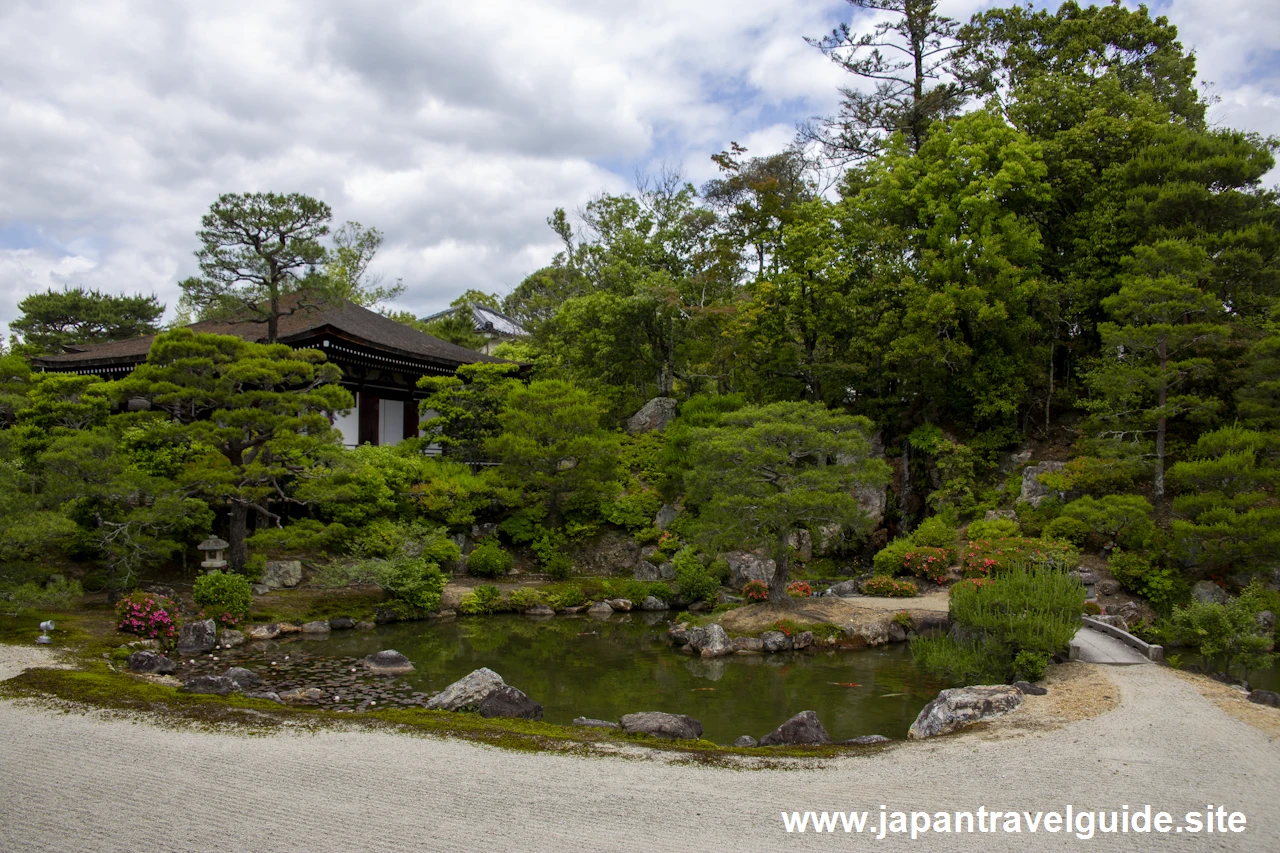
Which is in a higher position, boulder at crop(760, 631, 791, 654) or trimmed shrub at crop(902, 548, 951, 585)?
trimmed shrub at crop(902, 548, 951, 585)

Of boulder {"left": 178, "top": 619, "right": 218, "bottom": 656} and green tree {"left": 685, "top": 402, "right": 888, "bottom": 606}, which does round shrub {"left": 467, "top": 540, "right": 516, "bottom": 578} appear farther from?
boulder {"left": 178, "top": 619, "right": 218, "bottom": 656}

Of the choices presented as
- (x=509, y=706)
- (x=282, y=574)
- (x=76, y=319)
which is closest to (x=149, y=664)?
(x=509, y=706)

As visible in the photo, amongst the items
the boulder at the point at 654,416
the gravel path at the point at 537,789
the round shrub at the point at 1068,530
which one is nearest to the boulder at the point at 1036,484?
the round shrub at the point at 1068,530

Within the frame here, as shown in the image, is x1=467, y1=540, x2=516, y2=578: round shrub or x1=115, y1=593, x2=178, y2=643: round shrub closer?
x1=115, y1=593, x2=178, y2=643: round shrub

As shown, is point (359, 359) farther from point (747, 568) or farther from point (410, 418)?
point (747, 568)

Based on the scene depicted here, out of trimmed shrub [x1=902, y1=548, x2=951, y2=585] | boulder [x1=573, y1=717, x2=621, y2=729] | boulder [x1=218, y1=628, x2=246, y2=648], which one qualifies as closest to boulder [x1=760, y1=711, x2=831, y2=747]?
boulder [x1=573, y1=717, x2=621, y2=729]

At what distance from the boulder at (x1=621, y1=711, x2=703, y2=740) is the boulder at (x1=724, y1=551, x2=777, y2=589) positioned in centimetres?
939

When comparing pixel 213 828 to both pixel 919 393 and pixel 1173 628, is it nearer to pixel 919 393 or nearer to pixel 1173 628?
pixel 1173 628

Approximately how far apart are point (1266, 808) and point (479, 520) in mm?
16845

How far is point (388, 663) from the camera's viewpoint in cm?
1160

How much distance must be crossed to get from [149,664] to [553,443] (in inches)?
403

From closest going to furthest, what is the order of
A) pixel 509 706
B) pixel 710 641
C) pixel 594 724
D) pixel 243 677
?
1. pixel 594 724
2. pixel 509 706
3. pixel 243 677
4. pixel 710 641

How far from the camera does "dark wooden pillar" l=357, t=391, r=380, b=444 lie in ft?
70.1

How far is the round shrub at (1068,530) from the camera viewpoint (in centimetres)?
1616
